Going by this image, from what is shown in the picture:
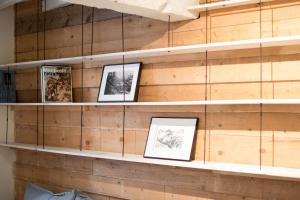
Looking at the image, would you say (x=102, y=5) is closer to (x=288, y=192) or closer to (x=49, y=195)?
(x=288, y=192)

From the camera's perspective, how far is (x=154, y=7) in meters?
2.15

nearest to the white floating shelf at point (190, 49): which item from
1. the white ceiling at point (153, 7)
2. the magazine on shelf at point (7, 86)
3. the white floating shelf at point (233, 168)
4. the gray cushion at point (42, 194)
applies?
the white ceiling at point (153, 7)

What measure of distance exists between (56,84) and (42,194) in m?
0.92

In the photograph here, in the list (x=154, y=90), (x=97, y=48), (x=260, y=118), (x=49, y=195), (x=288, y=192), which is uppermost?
(x=97, y=48)

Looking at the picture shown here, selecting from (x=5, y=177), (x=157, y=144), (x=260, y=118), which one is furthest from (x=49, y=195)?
(x=260, y=118)

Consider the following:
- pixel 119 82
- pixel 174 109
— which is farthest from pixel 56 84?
pixel 174 109

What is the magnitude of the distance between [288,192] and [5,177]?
2.63 meters

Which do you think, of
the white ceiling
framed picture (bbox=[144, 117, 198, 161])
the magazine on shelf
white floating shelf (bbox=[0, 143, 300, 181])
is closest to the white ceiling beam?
the white ceiling

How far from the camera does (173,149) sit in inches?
96.0

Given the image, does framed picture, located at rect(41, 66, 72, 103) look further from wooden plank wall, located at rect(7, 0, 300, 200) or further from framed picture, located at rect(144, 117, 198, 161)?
framed picture, located at rect(144, 117, 198, 161)

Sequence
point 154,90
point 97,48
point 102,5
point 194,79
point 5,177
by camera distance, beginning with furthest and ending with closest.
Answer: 1. point 5,177
2. point 97,48
3. point 154,90
4. point 194,79
5. point 102,5

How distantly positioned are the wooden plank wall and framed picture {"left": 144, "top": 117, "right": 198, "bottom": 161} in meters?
0.06

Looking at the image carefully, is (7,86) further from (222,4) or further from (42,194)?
(222,4)

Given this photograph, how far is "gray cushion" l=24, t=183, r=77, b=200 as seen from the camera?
2.86m
